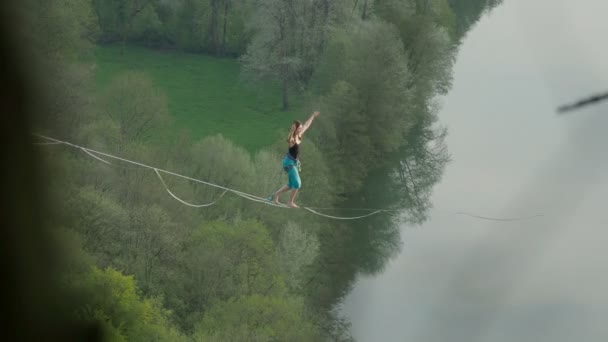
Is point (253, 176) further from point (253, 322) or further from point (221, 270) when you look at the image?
point (253, 322)

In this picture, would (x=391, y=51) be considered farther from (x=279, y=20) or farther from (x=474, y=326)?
(x=474, y=326)

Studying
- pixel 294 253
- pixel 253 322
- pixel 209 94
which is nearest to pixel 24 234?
pixel 253 322

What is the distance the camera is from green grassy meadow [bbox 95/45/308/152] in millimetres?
40875

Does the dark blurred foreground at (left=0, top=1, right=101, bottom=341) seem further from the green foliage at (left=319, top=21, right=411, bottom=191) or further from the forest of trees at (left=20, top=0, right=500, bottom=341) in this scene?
the green foliage at (left=319, top=21, right=411, bottom=191)

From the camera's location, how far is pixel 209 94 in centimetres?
4588

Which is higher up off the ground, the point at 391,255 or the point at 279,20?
the point at 279,20

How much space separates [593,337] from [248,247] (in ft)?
34.1

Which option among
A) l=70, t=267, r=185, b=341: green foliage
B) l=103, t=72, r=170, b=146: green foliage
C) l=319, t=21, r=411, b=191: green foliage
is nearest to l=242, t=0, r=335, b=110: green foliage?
l=319, t=21, r=411, b=191: green foliage

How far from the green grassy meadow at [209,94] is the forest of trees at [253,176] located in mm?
1365

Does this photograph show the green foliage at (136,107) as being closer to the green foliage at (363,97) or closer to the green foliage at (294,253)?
the green foliage at (363,97)

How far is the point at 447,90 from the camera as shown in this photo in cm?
3972

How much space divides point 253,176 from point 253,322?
842 centimetres

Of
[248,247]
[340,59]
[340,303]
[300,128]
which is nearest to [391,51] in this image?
[340,59]

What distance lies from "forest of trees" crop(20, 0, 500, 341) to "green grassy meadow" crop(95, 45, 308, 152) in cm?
136
